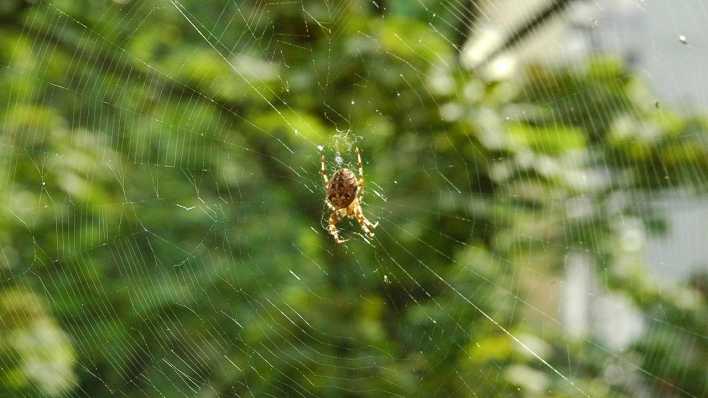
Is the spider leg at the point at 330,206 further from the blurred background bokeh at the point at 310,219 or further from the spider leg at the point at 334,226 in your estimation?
the blurred background bokeh at the point at 310,219

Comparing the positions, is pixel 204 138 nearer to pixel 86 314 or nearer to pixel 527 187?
pixel 86 314

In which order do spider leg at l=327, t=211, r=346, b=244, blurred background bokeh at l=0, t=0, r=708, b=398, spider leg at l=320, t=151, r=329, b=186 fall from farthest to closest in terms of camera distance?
spider leg at l=320, t=151, r=329, b=186, spider leg at l=327, t=211, r=346, b=244, blurred background bokeh at l=0, t=0, r=708, b=398

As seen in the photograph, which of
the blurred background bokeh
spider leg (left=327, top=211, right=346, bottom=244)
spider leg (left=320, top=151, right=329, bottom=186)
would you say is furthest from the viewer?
spider leg (left=320, top=151, right=329, bottom=186)

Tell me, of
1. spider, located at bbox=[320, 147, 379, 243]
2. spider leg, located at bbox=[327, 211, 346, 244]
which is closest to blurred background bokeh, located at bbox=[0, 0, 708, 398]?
spider leg, located at bbox=[327, 211, 346, 244]

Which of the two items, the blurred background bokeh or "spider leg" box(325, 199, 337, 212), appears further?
"spider leg" box(325, 199, 337, 212)

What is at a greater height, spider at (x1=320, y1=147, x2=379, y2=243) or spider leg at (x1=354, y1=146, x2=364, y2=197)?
spider leg at (x1=354, y1=146, x2=364, y2=197)

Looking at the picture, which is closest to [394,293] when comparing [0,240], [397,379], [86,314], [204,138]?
[397,379]


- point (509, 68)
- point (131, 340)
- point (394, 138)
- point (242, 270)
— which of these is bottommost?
point (131, 340)

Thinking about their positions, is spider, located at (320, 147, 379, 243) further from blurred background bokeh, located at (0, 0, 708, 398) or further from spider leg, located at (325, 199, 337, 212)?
blurred background bokeh, located at (0, 0, 708, 398)

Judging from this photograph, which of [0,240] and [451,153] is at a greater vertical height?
[451,153]
